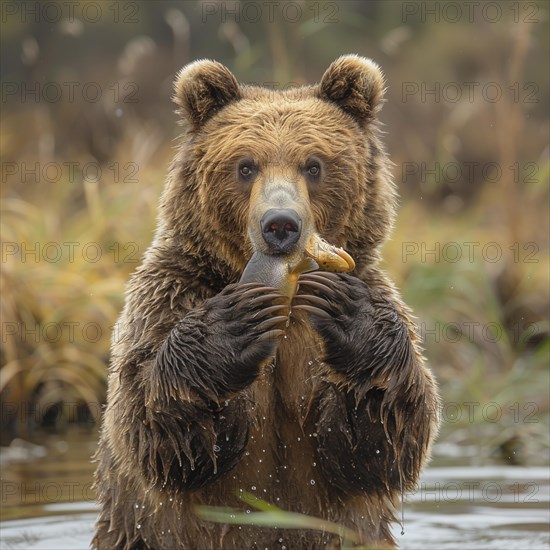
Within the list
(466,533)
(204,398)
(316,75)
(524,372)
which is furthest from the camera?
(316,75)

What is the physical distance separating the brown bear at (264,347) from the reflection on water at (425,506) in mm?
972

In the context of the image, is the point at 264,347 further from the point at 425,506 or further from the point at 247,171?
the point at 425,506

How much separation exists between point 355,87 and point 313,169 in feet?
1.60

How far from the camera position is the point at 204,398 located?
4699 millimetres

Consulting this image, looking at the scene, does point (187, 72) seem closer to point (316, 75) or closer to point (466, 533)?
point (466, 533)

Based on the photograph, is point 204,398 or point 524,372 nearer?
point 204,398

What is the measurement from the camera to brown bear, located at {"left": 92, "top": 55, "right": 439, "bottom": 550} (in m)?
4.67

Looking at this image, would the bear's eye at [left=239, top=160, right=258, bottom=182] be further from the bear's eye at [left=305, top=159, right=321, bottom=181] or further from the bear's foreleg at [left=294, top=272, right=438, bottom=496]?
the bear's foreleg at [left=294, top=272, right=438, bottom=496]

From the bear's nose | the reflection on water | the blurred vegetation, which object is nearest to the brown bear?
the bear's nose

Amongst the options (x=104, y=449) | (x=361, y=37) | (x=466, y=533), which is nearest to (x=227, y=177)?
(x=104, y=449)

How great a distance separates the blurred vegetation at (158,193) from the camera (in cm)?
846

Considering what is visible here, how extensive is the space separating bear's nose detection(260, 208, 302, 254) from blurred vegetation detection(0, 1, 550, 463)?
12.0 feet

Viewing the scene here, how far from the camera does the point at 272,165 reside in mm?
5004

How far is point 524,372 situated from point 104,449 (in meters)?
3.71
